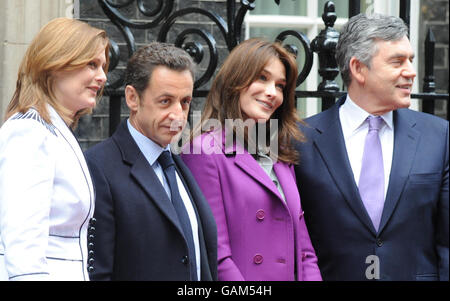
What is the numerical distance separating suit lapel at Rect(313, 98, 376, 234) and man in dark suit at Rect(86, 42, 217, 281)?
73 centimetres

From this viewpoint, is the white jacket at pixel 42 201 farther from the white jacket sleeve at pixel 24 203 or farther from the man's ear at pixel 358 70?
the man's ear at pixel 358 70

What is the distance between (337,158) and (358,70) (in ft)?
1.38

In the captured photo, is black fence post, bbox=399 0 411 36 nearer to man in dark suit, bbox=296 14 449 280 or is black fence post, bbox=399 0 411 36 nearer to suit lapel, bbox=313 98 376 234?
man in dark suit, bbox=296 14 449 280

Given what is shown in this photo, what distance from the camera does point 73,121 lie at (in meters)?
3.24

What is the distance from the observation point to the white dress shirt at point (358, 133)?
13.3 feet

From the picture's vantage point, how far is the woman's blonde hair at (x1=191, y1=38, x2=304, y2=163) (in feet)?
12.5

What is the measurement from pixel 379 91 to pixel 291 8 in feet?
10.3

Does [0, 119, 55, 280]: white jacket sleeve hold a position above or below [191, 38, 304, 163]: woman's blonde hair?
below

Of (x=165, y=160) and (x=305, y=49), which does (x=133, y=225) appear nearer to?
(x=165, y=160)

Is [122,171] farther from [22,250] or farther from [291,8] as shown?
[291,8]

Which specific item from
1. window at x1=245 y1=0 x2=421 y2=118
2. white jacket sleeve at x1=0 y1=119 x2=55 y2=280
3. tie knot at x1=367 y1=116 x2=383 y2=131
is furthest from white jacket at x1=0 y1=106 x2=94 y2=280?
window at x1=245 y1=0 x2=421 y2=118

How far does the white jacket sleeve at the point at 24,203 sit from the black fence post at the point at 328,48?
1.79m
